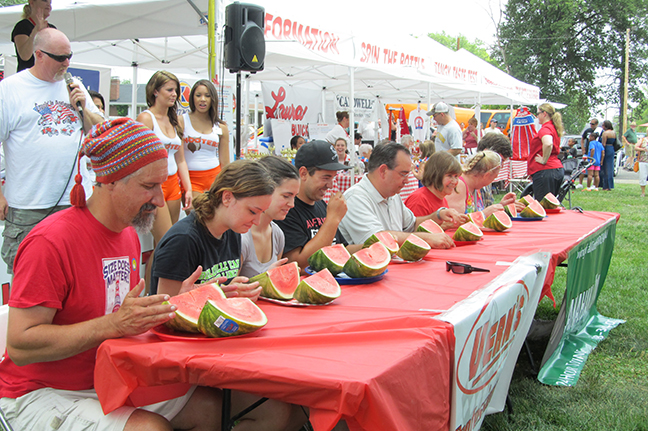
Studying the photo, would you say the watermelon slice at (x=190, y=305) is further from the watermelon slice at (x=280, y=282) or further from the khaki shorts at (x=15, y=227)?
the khaki shorts at (x=15, y=227)

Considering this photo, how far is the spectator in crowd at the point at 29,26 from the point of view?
12.7 feet

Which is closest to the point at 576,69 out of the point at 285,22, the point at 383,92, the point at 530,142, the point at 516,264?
the point at 383,92

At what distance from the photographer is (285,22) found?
23.0ft

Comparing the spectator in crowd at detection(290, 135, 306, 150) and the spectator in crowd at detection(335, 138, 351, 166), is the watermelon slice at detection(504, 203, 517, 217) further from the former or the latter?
the spectator in crowd at detection(290, 135, 306, 150)

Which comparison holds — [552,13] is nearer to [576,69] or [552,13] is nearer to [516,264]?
[576,69]

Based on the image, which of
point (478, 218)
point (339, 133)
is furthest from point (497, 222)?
point (339, 133)

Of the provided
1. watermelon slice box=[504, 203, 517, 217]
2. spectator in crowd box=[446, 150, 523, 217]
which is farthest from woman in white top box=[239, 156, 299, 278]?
watermelon slice box=[504, 203, 517, 217]

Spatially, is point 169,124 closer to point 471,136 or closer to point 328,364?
point 328,364

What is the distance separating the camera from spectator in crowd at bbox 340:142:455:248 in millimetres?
3998

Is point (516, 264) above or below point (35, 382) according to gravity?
above

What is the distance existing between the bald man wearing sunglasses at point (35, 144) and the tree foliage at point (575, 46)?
40.3 metres

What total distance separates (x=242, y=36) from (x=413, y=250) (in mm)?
3179

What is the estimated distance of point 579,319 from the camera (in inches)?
176

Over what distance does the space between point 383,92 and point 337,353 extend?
1828cm
